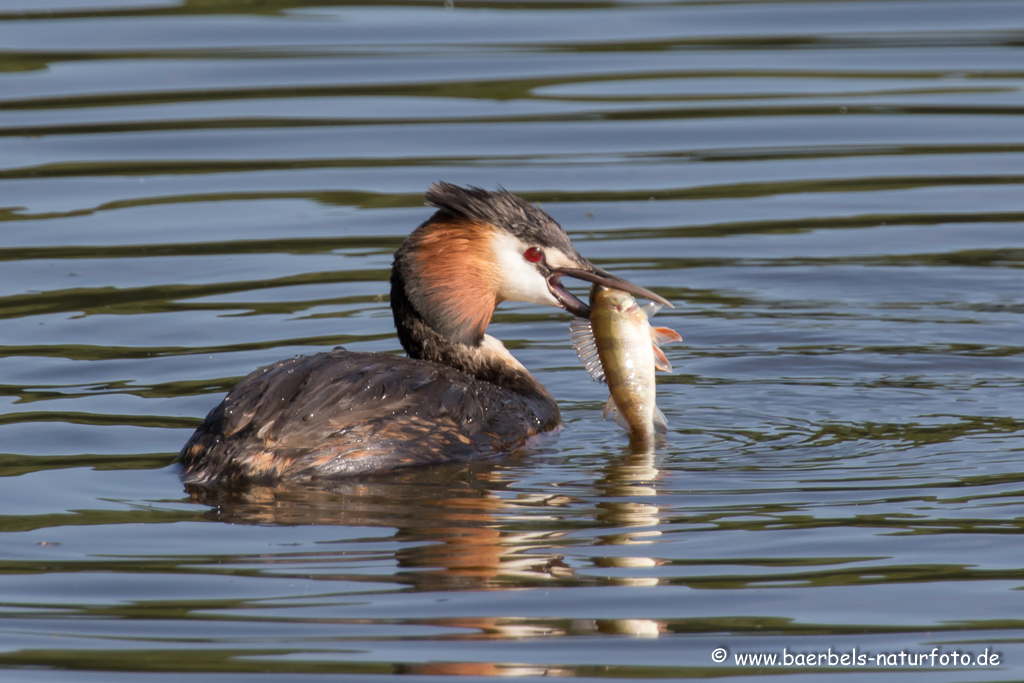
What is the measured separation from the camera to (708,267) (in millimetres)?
9430

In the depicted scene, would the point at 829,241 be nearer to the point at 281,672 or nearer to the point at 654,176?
the point at 654,176

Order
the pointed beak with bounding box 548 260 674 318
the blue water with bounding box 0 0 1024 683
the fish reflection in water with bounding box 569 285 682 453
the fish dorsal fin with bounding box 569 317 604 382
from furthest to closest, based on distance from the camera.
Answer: the fish dorsal fin with bounding box 569 317 604 382
the pointed beak with bounding box 548 260 674 318
the fish reflection in water with bounding box 569 285 682 453
the blue water with bounding box 0 0 1024 683

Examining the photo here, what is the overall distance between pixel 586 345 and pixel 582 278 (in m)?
0.28

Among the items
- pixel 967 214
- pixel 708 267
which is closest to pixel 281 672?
pixel 708 267

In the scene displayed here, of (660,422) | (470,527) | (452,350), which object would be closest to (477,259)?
(452,350)

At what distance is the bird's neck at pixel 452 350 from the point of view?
7215 millimetres

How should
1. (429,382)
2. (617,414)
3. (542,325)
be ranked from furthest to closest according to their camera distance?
(542,325) < (617,414) < (429,382)

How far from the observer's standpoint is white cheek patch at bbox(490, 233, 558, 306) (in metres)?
7.15

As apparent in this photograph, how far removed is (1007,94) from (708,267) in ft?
14.0

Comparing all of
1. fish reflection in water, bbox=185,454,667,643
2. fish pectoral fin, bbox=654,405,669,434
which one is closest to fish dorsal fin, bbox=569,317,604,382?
fish pectoral fin, bbox=654,405,669,434

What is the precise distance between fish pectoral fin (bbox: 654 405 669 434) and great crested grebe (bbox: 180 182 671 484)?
1.50ft

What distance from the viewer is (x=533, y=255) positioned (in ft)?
23.5

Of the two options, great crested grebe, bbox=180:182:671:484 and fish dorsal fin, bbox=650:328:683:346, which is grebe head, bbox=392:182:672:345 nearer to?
great crested grebe, bbox=180:182:671:484

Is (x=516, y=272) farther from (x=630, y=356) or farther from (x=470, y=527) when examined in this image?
(x=470, y=527)
